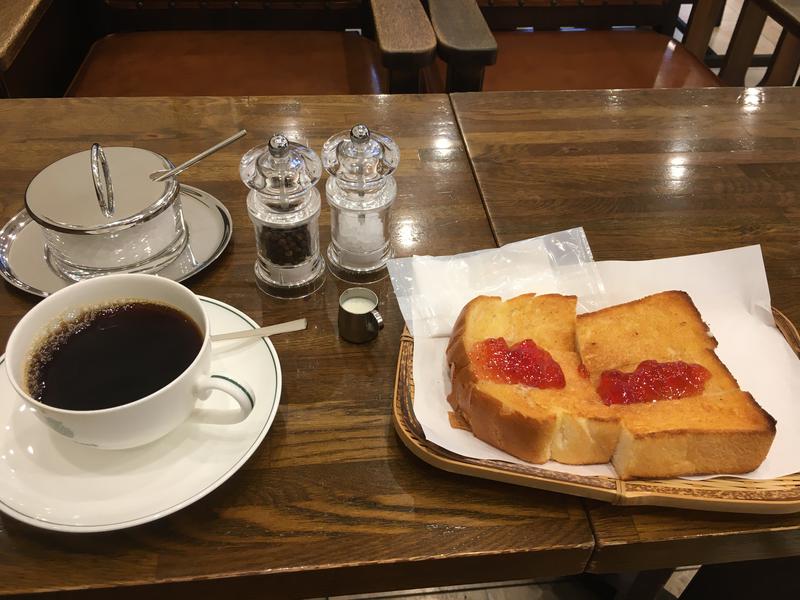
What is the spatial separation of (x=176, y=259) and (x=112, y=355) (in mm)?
283

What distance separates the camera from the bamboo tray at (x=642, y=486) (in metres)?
0.72

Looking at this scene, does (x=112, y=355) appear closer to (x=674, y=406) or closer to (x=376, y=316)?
(x=376, y=316)

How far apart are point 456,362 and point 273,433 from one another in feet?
0.78

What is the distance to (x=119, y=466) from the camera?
737mm

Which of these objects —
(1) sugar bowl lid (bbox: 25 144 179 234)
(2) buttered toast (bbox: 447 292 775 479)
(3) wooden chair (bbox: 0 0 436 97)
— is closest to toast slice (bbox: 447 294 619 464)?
(2) buttered toast (bbox: 447 292 775 479)

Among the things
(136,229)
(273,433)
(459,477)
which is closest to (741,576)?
(459,477)

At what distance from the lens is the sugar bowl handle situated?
0.91m

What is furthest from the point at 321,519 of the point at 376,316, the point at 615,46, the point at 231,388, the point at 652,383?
the point at 615,46

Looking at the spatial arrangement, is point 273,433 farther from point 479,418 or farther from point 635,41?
point 635,41

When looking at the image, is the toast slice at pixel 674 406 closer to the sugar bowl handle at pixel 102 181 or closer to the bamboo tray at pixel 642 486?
the bamboo tray at pixel 642 486

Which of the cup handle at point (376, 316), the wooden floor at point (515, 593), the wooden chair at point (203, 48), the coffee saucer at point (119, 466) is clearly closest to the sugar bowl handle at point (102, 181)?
the coffee saucer at point (119, 466)

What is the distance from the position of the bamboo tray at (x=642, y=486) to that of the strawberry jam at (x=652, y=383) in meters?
0.10

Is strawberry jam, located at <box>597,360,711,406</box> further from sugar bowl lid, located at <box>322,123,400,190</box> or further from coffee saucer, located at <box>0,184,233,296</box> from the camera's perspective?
coffee saucer, located at <box>0,184,233,296</box>

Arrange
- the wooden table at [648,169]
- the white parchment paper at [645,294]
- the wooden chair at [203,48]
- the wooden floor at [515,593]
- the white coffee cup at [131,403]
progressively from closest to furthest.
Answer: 1. the white coffee cup at [131,403]
2. the white parchment paper at [645,294]
3. the wooden table at [648,169]
4. the wooden floor at [515,593]
5. the wooden chair at [203,48]
